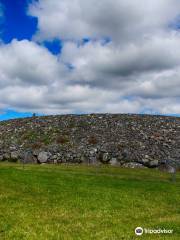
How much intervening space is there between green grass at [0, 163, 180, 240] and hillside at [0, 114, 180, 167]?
20.1 metres

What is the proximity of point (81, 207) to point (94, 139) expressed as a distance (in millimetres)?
38002

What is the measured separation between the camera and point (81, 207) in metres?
22.4

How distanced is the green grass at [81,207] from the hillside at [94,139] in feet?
65.8

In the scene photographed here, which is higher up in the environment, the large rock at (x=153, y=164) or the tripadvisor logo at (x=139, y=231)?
the tripadvisor logo at (x=139, y=231)

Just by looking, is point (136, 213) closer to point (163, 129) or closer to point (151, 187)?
point (151, 187)

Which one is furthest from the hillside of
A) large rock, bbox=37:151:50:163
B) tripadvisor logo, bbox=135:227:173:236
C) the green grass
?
tripadvisor logo, bbox=135:227:173:236

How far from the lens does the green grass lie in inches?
659

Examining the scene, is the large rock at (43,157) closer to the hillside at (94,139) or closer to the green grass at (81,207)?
the hillside at (94,139)

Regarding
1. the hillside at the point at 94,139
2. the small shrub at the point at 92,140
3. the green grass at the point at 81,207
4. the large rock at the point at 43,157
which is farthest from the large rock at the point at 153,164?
the green grass at the point at 81,207

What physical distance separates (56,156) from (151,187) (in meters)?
25.8

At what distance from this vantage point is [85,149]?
187 ft

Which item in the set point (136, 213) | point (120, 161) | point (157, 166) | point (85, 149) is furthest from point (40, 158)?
point (136, 213)

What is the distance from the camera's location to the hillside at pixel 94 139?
2156 inches

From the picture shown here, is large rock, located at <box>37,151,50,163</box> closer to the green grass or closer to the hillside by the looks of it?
the hillside
